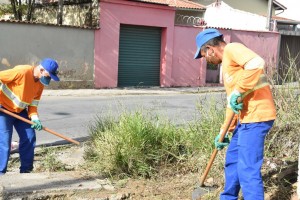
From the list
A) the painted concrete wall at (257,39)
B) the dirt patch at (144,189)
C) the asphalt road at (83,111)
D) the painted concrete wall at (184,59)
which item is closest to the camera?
the dirt patch at (144,189)

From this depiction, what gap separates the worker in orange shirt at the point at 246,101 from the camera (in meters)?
3.59

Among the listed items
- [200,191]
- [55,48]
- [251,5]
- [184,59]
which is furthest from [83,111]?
[251,5]

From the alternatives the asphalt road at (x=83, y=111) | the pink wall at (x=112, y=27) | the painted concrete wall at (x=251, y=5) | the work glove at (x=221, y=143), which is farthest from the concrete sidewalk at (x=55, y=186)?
the painted concrete wall at (x=251, y=5)

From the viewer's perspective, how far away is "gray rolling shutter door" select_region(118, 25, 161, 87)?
715 inches

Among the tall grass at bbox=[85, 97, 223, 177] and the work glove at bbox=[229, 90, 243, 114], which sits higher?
the work glove at bbox=[229, 90, 243, 114]

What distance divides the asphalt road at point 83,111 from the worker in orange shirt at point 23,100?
0.96m

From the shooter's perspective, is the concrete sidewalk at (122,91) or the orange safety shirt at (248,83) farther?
the concrete sidewalk at (122,91)

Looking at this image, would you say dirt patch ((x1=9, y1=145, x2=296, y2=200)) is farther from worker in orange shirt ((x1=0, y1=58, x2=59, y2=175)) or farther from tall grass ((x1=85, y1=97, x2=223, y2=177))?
worker in orange shirt ((x1=0, y1=58, x2=59, y2=175))

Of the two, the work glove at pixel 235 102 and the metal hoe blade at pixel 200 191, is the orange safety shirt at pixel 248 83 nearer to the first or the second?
the work glove at pixel 235 102

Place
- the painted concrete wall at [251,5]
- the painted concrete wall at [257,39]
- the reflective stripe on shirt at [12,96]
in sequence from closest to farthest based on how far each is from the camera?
the reflective stripe on shirt at [12,96] < the painted concrete wall at [257,39] < the painted concrete wall at [251,5]

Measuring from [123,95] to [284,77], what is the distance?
33.6 feet

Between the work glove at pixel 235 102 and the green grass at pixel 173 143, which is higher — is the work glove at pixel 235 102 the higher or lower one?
the higher one

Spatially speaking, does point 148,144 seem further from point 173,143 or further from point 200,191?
point 200,191

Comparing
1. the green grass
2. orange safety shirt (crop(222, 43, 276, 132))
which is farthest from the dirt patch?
orange safety shirt (crop(222, 43, 276, 132))
